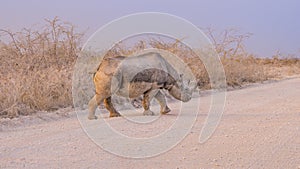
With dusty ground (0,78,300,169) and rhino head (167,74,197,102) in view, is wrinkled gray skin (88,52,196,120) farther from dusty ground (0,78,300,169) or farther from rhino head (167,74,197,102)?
dusty ground (0,78,300,169)

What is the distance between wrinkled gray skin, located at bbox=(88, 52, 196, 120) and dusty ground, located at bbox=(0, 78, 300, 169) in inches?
19.3

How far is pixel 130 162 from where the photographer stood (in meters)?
5.04

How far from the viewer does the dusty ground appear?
5.00m

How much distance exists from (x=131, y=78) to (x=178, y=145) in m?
2.40

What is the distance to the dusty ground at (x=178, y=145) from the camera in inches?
197

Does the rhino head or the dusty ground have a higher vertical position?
the rhino head

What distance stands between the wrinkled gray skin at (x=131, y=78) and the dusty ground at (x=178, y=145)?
49 cm

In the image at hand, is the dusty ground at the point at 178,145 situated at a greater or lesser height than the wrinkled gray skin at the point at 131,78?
lesser

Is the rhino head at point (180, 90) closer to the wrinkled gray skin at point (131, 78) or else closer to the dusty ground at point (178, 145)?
the wrinkled gray skin at point (131, 78)

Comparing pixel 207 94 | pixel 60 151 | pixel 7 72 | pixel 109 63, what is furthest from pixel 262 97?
pixel 60 151

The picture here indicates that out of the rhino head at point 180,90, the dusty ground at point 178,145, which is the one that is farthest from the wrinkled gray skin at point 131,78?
the dusty ground at point 178,145

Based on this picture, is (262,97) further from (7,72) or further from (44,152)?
(44,152)

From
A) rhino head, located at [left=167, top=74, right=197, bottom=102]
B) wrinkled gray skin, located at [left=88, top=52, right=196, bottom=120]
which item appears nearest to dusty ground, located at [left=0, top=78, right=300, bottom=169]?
rhino head, located at [left=167, top=74, right=197, bottom=102]

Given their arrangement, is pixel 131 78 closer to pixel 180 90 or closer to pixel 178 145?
pixel 180 90
